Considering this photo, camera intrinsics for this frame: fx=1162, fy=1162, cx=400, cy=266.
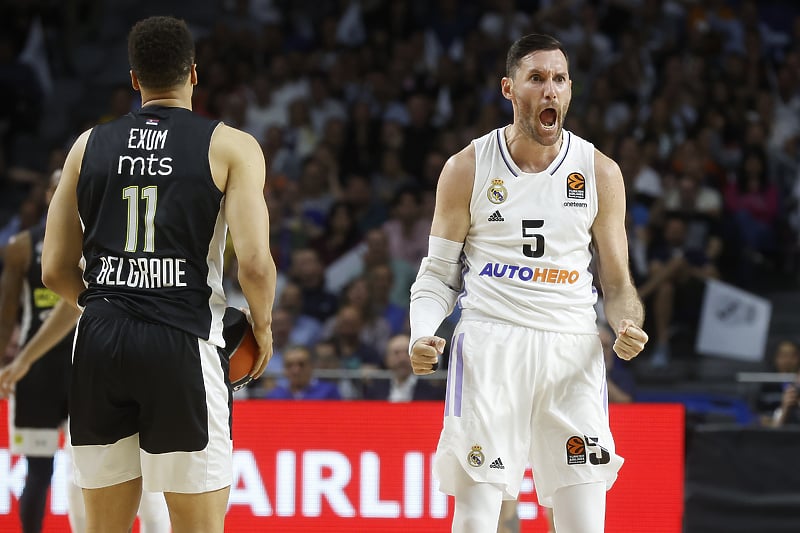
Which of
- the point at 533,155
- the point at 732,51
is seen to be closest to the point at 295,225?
the point at 732,51

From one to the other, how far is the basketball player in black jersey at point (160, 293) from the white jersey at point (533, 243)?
0.88 meters

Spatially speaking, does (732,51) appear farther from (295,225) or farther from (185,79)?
(185,79)

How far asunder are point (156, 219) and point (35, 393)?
274 centimetres

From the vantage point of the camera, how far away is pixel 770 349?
11.1 meters

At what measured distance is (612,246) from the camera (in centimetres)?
435

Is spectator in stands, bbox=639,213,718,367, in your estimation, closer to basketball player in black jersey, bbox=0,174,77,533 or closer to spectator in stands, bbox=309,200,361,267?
spectator in stands, bbox=309,200,361,267

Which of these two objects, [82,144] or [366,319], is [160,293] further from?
[366,319]

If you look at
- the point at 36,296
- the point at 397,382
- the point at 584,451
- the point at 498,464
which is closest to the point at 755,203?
the point at 397,382

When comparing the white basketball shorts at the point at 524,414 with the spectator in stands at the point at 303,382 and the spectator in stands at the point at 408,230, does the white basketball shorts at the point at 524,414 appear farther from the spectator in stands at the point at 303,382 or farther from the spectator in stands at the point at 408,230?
the spectator in stands at the point at 408,230

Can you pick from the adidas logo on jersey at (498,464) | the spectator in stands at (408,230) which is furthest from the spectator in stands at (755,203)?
the adidas logo on jersey at (498,464)

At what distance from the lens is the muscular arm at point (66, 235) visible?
3914mm

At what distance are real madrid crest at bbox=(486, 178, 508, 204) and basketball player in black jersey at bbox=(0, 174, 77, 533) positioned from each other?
2764 mm

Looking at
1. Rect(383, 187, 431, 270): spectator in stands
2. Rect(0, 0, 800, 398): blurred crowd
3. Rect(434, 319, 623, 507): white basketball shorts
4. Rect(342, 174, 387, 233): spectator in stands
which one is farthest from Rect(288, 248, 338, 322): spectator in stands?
Rect(434, 319, 623, 507): white basketball shorts

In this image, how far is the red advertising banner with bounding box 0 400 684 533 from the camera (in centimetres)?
651
